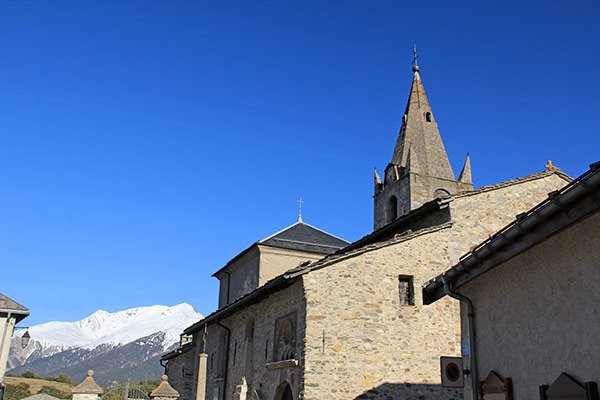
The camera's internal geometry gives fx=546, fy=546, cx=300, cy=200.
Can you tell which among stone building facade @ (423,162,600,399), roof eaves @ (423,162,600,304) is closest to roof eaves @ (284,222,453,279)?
roof eaves @ (423,162,600,304)

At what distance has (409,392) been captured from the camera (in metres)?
13.5

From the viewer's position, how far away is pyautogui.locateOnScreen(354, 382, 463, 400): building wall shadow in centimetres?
1325

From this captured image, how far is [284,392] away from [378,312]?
3647mm

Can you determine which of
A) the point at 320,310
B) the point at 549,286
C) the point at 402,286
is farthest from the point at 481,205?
the point at 549,286

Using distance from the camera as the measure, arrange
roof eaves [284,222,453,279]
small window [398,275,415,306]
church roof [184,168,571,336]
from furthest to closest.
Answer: small window [398,275,415,306], church roof [184,168,571,336], roof eaves [284,222,453,279]

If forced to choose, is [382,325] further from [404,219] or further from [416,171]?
[416,171]

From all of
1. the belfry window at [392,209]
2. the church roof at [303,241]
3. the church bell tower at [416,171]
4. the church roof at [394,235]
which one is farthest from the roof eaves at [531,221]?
the belfry window at [392,209]

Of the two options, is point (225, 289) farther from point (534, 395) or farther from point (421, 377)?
point (534, 395)

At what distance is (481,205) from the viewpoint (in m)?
15.6

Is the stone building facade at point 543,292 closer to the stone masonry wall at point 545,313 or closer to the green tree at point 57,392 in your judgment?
the stone masonry wall at point 545,313

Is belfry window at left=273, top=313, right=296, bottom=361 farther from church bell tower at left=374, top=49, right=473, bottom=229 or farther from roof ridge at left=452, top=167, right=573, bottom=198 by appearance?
church bell tower at left=374, top=49, right=473, bottom=229

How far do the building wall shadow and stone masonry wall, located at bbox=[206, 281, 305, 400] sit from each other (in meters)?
1.82

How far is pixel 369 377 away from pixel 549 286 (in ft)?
23.9

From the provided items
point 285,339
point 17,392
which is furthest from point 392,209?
point 17,392
